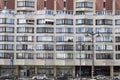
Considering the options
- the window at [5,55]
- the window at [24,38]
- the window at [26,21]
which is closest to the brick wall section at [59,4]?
the window at [26,21]

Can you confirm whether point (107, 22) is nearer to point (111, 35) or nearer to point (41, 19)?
point (111, 35)

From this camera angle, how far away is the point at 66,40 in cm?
12644

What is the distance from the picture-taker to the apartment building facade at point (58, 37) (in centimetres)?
12544

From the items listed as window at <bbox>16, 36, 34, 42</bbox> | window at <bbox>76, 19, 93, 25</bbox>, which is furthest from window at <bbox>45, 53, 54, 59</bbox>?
window at <bbox>76, 19, 93, 25</bbox>

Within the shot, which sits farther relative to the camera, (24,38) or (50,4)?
(50,4)

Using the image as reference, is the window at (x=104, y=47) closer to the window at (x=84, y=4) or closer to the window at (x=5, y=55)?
the window at (x=84, y=4)

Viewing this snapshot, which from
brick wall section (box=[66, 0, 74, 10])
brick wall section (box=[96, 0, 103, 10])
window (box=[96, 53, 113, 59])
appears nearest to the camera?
window (box=[96, 53, 113, 59])

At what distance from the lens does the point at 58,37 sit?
12694cm

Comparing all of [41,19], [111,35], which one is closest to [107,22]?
[111,35]

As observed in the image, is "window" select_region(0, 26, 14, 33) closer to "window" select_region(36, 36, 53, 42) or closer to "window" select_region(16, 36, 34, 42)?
"window" select_region(16, 36, 34, 42)

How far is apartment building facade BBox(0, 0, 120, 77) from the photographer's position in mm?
125438

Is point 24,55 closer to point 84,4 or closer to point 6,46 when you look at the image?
point 6,46

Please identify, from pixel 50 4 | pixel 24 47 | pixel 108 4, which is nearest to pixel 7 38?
pixel 24 47

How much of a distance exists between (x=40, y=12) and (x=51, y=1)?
202 inches
